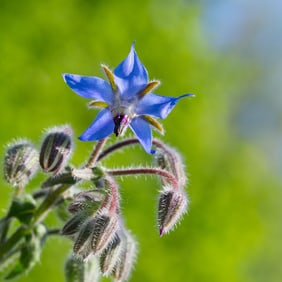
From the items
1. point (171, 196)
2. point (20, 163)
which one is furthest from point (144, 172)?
point (20, 163)

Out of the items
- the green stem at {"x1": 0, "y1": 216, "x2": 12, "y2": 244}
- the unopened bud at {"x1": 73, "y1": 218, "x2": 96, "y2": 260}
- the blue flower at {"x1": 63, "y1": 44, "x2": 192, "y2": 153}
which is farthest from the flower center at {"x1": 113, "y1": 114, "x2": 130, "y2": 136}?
the green stem at {"x1": 0, "y1": 216, "x2": 12, "y2": 244}

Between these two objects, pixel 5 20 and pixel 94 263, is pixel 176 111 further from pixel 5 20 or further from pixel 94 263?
pixel 94 263

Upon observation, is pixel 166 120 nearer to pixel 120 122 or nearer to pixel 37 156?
pixel 37 156

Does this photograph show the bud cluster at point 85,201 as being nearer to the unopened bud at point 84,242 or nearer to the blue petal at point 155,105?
the unopened bud at point 84,242

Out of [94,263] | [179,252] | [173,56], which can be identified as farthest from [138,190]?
[94,263]

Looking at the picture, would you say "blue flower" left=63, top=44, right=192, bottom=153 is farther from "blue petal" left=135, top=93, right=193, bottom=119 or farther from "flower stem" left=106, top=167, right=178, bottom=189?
"flower stem" left=106, top=167, right=178, bottom=189
